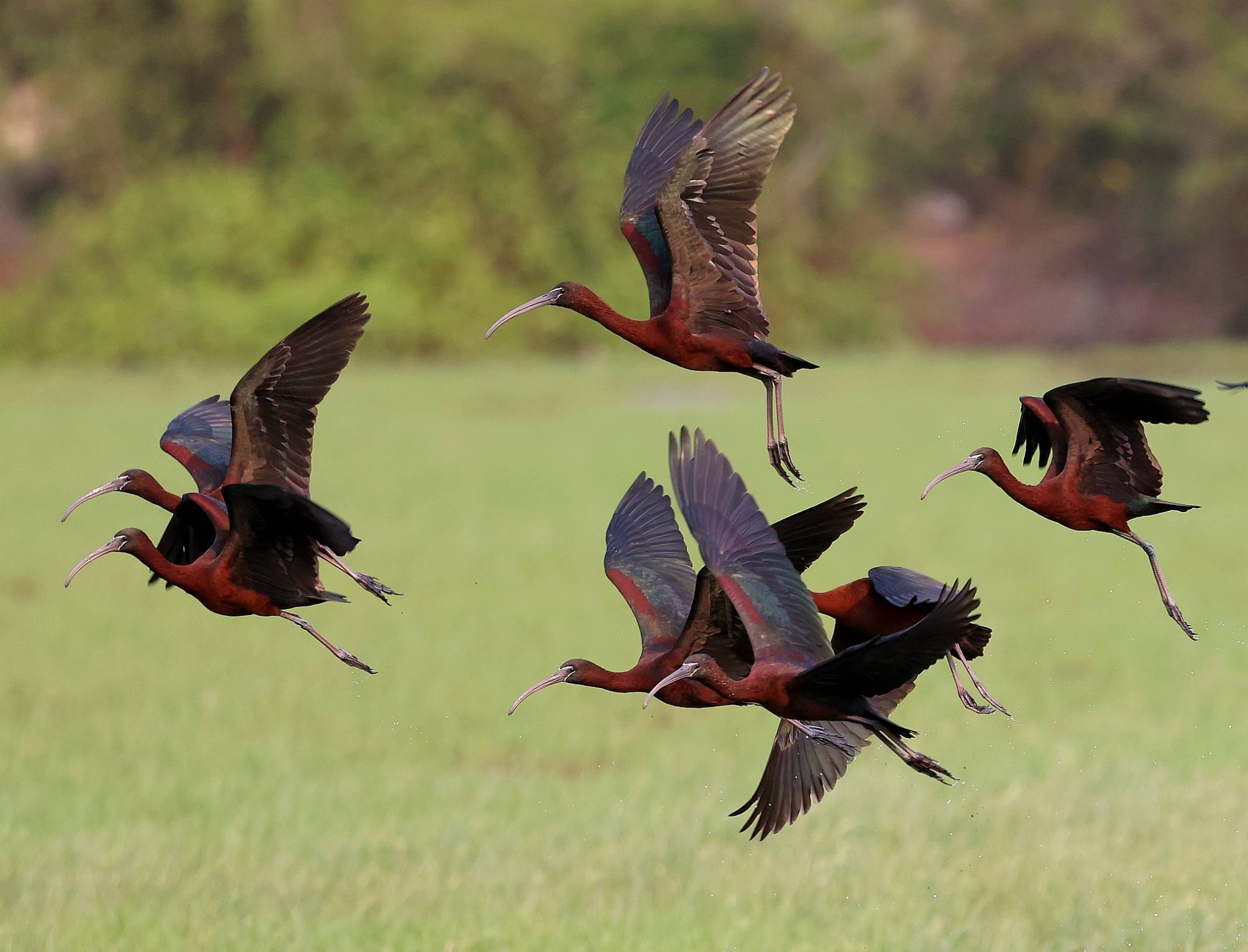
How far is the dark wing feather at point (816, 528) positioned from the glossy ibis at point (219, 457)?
63cm

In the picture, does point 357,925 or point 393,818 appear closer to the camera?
point 357,925

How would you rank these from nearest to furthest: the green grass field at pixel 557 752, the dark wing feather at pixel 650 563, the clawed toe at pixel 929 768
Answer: the clawed toe at pixel 929 768 → the dark wing feather at pixel 650 563 → the green grass field at pixel 557 752

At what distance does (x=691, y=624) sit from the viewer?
8.55 feet

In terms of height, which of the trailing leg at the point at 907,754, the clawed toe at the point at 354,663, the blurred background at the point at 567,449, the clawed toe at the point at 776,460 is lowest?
the clawed toe at the point at 354,663

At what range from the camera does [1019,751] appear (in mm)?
12812

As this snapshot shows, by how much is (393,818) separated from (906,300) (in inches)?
1522

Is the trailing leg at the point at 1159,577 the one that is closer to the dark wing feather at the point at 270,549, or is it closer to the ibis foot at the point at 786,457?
the ibis foot at the point at 786,457

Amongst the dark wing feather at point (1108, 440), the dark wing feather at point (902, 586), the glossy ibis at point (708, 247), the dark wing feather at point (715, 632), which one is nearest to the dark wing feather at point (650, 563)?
the dark wing feather at point (715, 632)

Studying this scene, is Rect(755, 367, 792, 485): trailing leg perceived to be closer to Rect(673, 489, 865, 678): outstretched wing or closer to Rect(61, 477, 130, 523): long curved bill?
Rect(673, 489, 865, 678): outstretched wing

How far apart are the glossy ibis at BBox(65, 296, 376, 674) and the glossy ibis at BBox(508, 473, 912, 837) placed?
377 mm

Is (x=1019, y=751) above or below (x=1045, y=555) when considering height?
below

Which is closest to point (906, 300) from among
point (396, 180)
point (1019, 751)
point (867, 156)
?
point (867, 156)

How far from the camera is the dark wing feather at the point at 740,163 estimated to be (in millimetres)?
2820

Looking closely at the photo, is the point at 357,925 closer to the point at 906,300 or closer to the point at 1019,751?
the point at 1019,751
